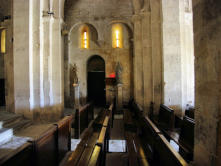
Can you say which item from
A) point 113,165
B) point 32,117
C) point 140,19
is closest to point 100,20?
point 140,19

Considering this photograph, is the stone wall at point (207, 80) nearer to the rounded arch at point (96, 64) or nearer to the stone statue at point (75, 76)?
the stone statue at point (75, 76)

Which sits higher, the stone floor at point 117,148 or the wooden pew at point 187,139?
the wooden pew at point 187,139

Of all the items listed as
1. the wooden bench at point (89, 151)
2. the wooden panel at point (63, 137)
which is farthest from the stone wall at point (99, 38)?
the wooden bench at point (89, 151)

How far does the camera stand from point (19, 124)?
18.1ft

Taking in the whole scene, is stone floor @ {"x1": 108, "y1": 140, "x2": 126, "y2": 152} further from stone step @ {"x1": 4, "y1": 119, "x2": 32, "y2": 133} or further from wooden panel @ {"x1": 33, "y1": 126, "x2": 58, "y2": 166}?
stone step @ {"x1": 4, "y1": 119, "x2": 32, "y2": 133}

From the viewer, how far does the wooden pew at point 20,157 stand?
5.42ft

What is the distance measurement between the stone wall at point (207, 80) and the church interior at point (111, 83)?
0.04ft

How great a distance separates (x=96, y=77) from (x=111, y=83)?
186 cm

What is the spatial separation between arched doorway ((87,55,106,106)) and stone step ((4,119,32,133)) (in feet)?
22.1

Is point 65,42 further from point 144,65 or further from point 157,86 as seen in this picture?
point 157,86

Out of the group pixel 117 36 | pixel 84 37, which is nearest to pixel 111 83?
pixel 117 36

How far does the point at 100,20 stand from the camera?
11.4m

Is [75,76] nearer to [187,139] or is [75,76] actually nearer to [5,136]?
[5,136]

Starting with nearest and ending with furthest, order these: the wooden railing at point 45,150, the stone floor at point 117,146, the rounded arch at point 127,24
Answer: the wooden railing at point 45,150 < the stone floor at point 117,146 < the rounded arch at point 127,24
